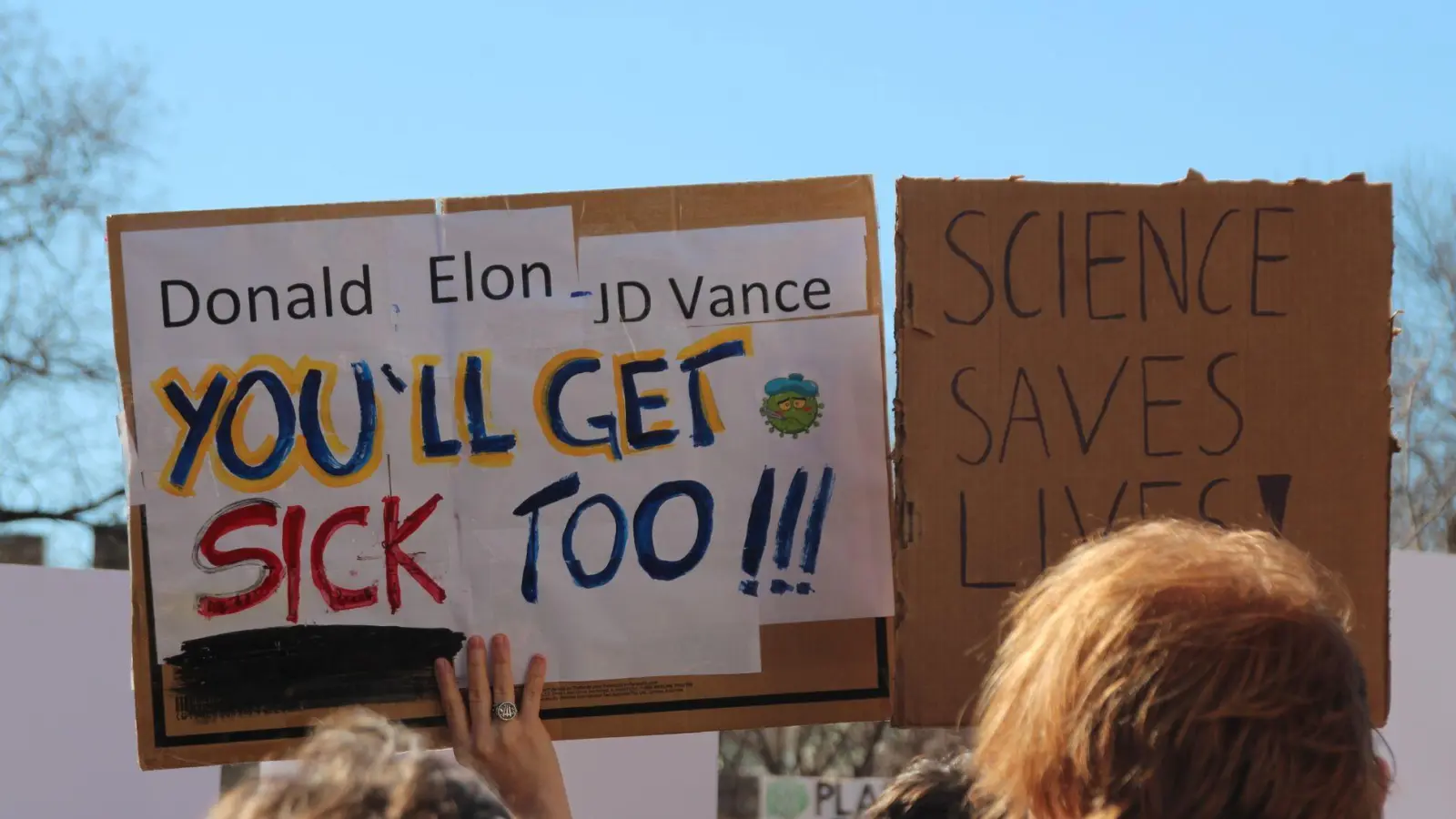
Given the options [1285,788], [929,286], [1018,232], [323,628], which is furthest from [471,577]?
[1285,788]

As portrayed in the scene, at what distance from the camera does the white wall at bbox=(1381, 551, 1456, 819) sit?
5.40m

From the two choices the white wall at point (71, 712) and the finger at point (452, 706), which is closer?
the finger at point (452, 706)

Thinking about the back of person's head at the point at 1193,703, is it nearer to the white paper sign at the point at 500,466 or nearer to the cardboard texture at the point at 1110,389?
the cardboard texture at the point at 1110,389

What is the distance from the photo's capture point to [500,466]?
7.37 ft

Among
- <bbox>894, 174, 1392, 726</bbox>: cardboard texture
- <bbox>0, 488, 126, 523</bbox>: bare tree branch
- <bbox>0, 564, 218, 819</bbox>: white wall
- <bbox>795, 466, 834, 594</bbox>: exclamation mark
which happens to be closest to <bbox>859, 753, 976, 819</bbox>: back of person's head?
<bbox>894, 174, 1392, 726</bbox>: cardboard texture

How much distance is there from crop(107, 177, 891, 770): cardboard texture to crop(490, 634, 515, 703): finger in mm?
61

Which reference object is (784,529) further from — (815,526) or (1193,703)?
(1193,703)

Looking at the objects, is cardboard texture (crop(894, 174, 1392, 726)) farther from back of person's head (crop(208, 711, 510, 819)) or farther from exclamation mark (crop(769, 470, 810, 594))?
back of person's head (crop(208, 711, 510, 819))

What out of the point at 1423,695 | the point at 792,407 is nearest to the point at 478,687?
the point at 792,407

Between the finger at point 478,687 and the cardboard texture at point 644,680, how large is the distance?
6 centimetres

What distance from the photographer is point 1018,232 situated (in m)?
2.16

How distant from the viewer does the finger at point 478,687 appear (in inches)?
85.4

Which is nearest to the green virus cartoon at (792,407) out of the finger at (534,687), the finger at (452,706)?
the finger at (534,687)

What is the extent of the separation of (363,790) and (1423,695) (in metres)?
5.24
